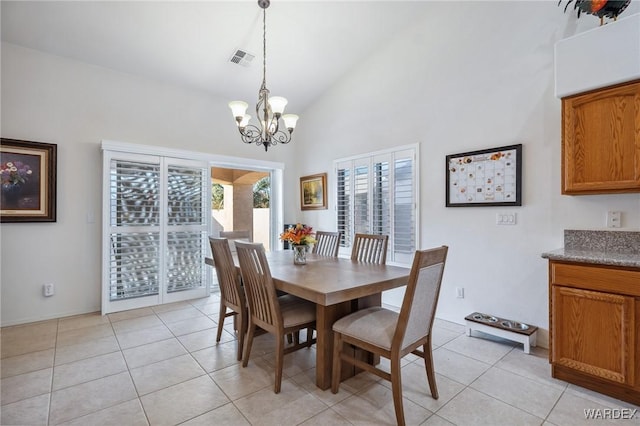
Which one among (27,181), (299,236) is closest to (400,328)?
(299,236)

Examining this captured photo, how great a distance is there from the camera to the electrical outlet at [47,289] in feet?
11.0

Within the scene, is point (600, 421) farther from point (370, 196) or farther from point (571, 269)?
point (370, 196)

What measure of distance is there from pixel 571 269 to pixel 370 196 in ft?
7.84

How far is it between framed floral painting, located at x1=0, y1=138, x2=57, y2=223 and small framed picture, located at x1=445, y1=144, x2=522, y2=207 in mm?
4342

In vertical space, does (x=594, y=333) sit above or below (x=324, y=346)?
above

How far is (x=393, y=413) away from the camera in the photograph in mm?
1838

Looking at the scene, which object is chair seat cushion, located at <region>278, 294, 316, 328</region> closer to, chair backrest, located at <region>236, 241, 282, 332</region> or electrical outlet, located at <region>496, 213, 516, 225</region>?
chair backrest, located at <region>236, 241, 282, 332</region>

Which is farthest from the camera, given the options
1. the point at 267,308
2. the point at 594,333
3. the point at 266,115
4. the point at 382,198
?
the point at 382,198

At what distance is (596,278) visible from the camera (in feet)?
6.59

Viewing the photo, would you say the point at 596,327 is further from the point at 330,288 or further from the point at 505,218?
the point at 330,288

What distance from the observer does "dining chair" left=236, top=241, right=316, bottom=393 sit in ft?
6.85

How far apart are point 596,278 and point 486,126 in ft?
5.52

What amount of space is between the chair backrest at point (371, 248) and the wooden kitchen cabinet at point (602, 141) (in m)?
1.48

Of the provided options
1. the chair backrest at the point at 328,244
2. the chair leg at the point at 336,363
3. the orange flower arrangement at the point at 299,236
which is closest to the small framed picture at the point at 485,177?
the chair backrest at the point at 328,244
